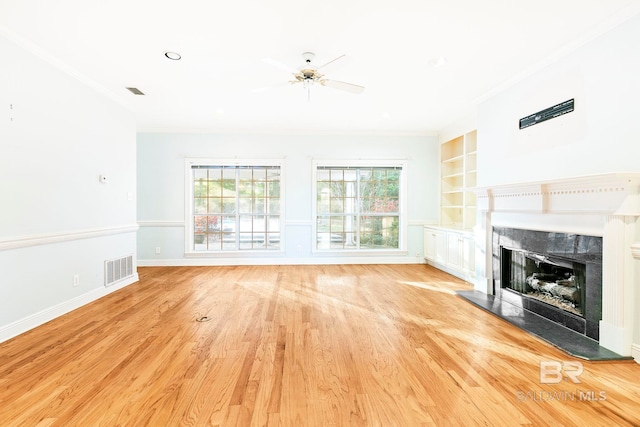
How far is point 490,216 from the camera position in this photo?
4004mm

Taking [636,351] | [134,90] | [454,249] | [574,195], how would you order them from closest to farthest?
1. [636,351]
2. [574,195]
3. [134,90]
4. [454,249]

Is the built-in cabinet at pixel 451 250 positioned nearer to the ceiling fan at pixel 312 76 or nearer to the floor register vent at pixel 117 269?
the ceiling fan at pixel 312 76

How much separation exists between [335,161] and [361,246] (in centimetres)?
183

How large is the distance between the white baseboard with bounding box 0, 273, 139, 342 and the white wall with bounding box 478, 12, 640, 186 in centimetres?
531

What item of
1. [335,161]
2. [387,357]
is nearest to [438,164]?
[335,161]

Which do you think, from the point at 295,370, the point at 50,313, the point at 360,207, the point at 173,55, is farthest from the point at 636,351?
the point at 50,313

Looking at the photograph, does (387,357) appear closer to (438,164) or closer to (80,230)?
(80,230)

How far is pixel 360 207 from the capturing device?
642cm

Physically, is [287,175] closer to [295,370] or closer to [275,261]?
[275,261]

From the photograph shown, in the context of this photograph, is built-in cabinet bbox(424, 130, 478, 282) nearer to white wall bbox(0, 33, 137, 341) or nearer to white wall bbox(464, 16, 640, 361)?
white wall bbox(464, 16, 640, 361)

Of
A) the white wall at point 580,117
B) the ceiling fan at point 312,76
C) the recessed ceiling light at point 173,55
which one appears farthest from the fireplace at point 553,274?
the recessed ceiling light at point 173,55

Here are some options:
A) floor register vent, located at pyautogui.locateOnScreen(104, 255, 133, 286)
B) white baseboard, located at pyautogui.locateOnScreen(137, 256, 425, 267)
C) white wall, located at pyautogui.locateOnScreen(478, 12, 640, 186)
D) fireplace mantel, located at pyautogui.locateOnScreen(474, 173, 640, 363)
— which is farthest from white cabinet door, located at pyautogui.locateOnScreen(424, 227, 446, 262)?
floor register vent, located at pyautogui.locateOnScreen(104, 255, 133, 286)

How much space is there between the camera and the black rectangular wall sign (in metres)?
2.99

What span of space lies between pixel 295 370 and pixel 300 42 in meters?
2.82
